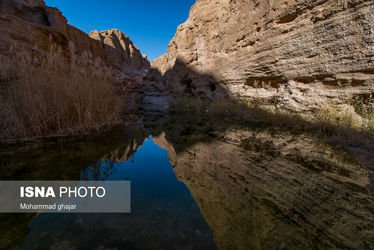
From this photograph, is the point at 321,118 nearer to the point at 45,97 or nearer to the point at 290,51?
the point at 290,51

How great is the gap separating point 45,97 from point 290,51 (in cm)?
618

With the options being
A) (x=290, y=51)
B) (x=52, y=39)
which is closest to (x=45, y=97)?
(x=52, y=39)

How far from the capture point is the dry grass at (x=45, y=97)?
93.0 inches

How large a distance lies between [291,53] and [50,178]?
618 centimetres

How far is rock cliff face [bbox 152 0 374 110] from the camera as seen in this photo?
3.69 metres

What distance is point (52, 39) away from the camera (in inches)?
240

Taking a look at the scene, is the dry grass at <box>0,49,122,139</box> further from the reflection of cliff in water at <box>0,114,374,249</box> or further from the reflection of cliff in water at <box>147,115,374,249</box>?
the reflection of cliff in water at <box>147,115,374,249</box>

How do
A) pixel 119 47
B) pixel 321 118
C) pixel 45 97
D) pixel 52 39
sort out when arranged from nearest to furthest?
pixel 45 97
pixel 321 118
pixel 52 39
pixel 119 47

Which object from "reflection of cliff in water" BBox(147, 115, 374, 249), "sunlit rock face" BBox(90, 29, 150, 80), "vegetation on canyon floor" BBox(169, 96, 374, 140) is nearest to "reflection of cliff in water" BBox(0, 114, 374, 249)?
Result: "reflection of cliff in water" BBox(147, 115, 374, 249)

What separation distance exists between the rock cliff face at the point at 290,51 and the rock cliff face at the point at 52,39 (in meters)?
4.69

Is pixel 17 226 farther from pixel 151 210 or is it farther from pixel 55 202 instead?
pixel 151 210

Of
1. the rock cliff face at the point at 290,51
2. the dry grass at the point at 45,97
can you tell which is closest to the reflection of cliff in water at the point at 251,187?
the dry grass at the point at 45,97

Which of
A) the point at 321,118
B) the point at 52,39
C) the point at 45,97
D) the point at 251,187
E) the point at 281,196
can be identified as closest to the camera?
the point at 281,196

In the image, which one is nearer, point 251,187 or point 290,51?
point 251,187
